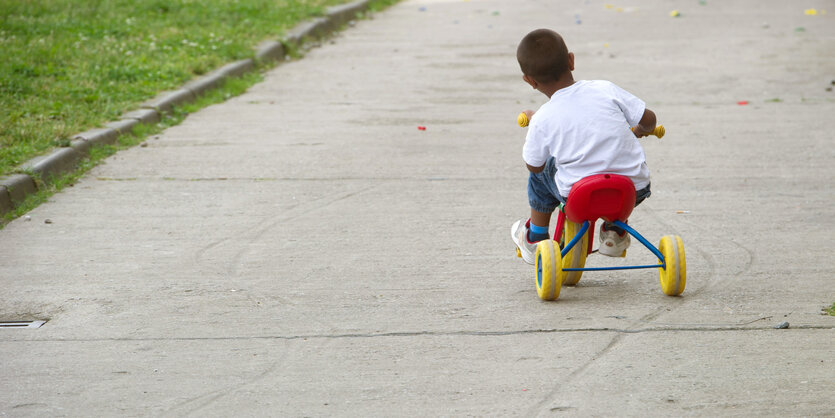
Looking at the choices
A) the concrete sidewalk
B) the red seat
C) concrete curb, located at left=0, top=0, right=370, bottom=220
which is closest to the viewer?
the concrete sidewalk

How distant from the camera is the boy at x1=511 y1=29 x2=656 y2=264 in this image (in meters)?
3.99

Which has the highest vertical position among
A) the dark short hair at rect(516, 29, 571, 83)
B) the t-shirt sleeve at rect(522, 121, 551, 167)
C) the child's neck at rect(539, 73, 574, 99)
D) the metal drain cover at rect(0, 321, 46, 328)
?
the dark short hair at rect(516, 29, 571, 83)

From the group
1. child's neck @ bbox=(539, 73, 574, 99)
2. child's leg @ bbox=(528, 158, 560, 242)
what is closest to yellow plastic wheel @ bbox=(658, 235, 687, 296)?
child's leg @ bbox=(528, 158, 560, 242)

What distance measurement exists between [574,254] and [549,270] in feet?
0.95

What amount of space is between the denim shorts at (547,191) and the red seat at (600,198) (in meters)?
0.11

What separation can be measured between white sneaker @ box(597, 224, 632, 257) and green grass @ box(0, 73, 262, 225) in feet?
10.8

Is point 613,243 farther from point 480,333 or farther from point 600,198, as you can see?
point 480,333

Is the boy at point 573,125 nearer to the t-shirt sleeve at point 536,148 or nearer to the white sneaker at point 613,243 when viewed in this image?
the t-shirt sleeve at point 536,148

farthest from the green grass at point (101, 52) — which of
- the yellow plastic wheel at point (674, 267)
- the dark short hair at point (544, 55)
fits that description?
the yellow plastic wheel at point (674, 267)

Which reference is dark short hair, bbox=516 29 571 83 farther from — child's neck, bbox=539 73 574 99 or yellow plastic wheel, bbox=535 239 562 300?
yellow plastic wheel, bbox=535 239 562 300

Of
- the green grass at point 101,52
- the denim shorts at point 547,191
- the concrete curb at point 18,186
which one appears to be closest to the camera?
Answer: the denim shorts at point 547,191

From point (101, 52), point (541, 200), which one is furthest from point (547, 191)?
point (101, 52)

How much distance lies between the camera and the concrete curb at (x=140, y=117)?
5965 mm

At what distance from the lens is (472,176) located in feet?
21.3
